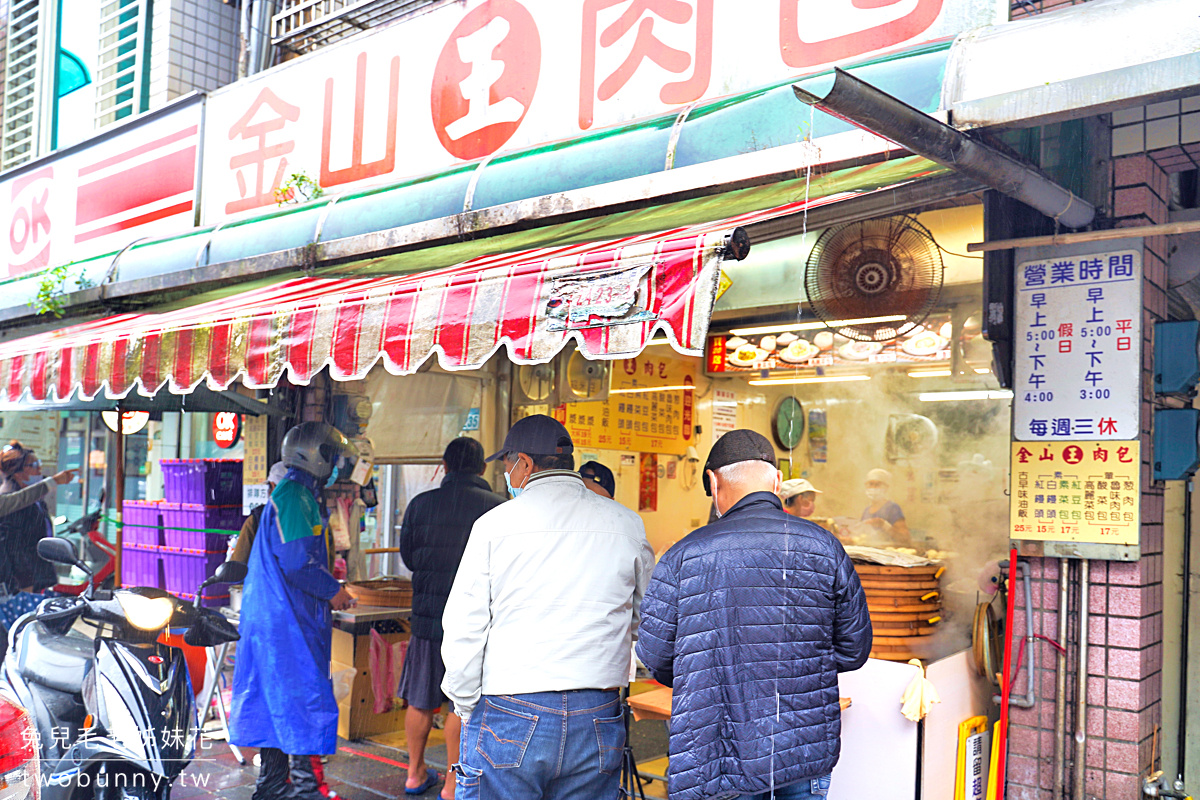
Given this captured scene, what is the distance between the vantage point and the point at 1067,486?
4.07m

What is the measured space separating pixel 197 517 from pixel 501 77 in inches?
169

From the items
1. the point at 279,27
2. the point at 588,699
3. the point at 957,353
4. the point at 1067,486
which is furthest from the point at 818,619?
the point at 279,27

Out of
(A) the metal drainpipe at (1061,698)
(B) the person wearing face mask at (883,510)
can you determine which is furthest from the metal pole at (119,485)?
(B) the person wearing face mask at (883,510)

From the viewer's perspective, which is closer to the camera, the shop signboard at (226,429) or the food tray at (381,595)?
the food tray at (381,595)

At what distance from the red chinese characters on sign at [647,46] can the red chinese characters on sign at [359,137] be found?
1681mm

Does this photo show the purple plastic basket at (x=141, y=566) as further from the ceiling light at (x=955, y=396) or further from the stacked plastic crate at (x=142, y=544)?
the ceiling light at (x=955, y=396)

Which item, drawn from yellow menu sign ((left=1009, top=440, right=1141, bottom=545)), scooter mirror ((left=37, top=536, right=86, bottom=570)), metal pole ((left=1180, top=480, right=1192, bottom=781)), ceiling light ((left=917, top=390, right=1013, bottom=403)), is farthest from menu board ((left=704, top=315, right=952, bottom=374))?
scooter mirror ((left=37, top=536, right=86, bottom=570))

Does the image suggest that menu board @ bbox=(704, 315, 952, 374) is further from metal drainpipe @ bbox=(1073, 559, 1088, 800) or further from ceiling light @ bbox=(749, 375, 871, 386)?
metal drainpipe @ bbox=(1073, 559, 1088, 800)

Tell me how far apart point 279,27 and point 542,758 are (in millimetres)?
7852

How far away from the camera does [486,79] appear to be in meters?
6.09

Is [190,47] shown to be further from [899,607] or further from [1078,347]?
[1078,347]

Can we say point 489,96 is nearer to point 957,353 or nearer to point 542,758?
point 542,758

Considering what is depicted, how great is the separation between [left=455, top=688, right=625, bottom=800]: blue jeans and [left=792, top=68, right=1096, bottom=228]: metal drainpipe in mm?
2327

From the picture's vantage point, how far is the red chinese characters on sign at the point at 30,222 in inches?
379
